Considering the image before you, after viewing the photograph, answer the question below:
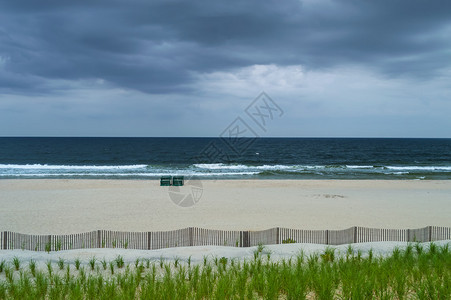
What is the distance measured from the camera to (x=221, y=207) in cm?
2877

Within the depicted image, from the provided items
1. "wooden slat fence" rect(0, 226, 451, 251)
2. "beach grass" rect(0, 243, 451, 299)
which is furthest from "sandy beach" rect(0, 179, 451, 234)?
"beach grass" rect(0, 243, 451, 299)

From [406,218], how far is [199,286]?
2112cm

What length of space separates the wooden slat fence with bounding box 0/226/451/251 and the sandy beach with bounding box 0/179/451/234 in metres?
3.02

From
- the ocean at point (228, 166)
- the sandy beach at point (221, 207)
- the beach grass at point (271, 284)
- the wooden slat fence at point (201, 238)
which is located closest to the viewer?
the beach grass at point (271, 284)

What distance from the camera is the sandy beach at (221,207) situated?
23250 millimetres

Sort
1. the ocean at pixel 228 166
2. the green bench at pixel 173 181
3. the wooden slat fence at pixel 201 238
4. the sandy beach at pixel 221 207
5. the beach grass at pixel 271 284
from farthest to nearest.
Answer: the ocean at pixel 228 166 < the green bench at pixel 173 181 < the sandy beach at pixel 221 207 < the wooden slat fence at pixel 201 238 < the beach grass at pixel 271 284

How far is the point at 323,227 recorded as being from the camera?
2256 cm

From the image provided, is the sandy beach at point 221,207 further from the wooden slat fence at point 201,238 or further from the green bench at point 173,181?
the wooden slat fence at point 201,238

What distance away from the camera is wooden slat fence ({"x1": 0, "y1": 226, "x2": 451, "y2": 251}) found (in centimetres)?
1689

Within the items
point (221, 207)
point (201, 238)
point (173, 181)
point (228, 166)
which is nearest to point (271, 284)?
point (201, 238)

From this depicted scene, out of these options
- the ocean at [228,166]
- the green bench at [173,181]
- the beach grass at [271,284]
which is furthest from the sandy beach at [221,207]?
the ocean at [228,166]

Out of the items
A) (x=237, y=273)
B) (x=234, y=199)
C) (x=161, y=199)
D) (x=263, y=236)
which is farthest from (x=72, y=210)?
(x=237, y=273)

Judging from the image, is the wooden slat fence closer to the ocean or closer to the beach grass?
the beach grass

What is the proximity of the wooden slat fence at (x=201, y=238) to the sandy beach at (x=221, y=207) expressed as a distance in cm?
302
